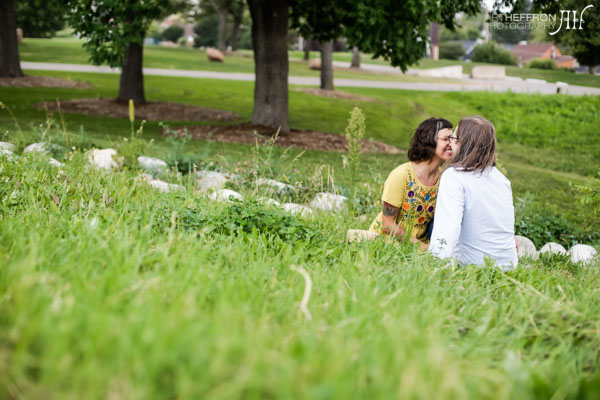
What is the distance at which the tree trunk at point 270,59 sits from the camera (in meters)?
12.6

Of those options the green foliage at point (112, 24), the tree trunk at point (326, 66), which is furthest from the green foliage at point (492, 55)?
the green foliage at point (112, 24)

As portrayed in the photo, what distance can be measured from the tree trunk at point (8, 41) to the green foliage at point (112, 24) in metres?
10.4

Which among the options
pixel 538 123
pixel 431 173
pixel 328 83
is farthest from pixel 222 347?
pixel 328 83

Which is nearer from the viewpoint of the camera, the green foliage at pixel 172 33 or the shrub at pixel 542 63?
the shrub at pixel 542 63

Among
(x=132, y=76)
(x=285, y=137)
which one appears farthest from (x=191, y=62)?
(x=285, y=137)

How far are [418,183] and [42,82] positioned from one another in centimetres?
1936

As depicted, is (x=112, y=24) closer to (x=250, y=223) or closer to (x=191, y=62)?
(x=250, y=223)

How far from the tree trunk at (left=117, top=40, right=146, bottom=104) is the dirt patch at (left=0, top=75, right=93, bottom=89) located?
15.3ft

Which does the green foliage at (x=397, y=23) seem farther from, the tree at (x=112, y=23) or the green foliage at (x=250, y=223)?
the green foliage at (x=250, y=223)

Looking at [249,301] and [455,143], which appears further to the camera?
[455,143]

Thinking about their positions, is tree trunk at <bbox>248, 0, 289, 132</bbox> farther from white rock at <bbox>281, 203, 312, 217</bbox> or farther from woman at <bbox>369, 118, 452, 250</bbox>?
woman at <bbox>369, 118, 452, 250</bbox>

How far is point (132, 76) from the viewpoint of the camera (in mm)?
16641

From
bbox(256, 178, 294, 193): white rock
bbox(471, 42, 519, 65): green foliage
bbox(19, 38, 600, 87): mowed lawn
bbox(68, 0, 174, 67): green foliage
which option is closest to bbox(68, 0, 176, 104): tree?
bbox(68, 0, 174, 67): green foliage

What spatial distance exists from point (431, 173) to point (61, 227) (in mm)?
2982
